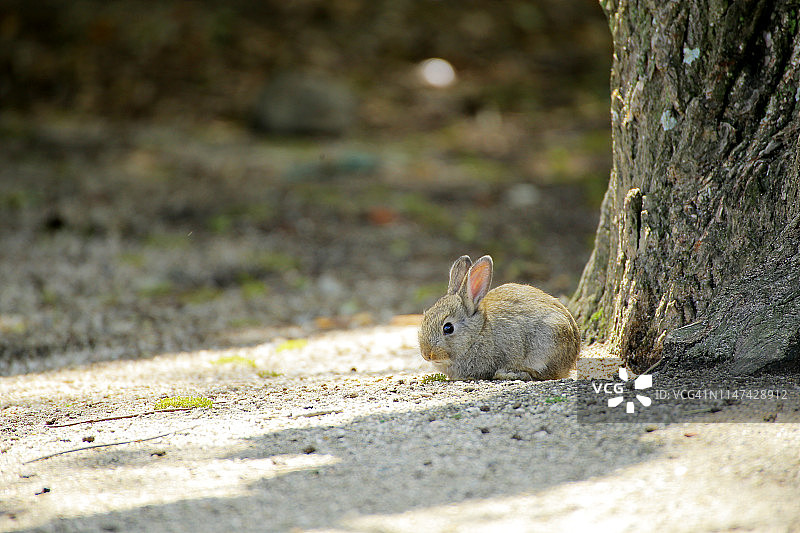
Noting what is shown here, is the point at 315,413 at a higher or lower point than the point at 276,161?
lower

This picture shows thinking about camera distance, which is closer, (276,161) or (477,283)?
(477,283)

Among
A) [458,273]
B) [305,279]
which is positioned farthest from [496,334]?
[305,279]

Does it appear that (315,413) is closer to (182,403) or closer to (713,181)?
(182,403)

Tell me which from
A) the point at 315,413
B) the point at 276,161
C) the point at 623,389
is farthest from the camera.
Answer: the point at 276,161

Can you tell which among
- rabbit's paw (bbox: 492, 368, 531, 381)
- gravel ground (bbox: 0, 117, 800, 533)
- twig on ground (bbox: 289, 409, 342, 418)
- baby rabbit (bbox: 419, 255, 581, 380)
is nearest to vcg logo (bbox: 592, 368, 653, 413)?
gravel ground (bbox: 0, 117, 800, 533)

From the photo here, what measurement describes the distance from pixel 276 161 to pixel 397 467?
740 centimetres

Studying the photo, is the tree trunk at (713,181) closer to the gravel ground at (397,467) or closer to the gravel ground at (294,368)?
the gravel ground at (294,368)

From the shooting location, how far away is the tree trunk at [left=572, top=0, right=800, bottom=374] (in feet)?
10.7

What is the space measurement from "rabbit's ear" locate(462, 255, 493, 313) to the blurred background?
5.98ft

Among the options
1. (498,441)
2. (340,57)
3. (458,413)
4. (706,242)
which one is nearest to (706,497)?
(498,441)

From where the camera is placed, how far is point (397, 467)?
9.06 feet

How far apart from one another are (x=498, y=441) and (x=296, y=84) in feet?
28.1

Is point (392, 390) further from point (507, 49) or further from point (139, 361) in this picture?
point (507, 49)

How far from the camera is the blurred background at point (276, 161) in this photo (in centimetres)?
634
